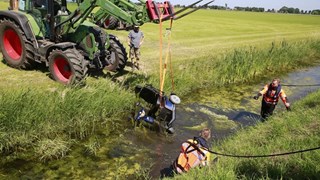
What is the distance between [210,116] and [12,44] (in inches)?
262

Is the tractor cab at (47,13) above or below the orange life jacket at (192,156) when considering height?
above

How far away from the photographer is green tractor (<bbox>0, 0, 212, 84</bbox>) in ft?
30.0

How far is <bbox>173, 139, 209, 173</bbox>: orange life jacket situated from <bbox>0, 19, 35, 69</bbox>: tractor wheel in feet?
20.9

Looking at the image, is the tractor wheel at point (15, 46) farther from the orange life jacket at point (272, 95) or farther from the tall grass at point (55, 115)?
the orange life jacket at point (272, 95)

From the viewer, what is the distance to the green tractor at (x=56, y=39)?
9132mm

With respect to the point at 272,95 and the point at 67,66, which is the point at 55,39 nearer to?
the point at 67,66

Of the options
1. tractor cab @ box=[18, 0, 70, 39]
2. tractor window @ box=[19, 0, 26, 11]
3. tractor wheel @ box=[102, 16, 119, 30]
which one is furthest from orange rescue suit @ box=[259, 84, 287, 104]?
tractor wheel @ box=[102, 16, 119, 30]

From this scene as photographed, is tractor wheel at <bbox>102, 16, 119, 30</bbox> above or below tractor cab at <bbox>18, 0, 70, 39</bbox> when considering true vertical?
below

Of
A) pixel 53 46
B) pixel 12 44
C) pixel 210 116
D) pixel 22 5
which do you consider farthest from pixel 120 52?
pixel 210 116

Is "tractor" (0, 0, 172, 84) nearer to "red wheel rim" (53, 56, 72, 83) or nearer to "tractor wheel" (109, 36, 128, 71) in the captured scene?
"red wheel rim" (53, 56, 72, 83)

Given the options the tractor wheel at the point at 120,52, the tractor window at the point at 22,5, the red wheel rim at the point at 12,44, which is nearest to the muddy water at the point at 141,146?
the tractor wheel at the point at 120,52

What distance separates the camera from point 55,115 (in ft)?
23.6

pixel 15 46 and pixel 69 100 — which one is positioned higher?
pixel 15 46

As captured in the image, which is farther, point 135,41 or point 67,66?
point 135,41
